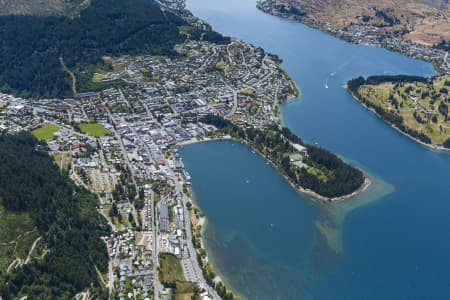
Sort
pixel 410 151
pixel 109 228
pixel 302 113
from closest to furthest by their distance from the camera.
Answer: pixel 109 228
pixel 410 151
pixel 302 113

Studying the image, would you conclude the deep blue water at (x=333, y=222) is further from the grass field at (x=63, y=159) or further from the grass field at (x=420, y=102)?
the grass field at (x=63, y=159)

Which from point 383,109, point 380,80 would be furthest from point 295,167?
point 380,80

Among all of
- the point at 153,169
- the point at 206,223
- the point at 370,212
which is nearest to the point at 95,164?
the point at 153,169

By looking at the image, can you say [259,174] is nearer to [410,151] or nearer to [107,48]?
[410,151]

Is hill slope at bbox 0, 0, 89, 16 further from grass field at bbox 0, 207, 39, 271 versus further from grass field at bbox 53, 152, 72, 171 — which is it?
grass field at bbox 0, 207, 39, 271

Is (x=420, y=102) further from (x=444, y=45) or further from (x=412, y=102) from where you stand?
(x=444, y=45)

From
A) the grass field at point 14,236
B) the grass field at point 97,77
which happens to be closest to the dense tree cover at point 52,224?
the grass field at point 14,236
